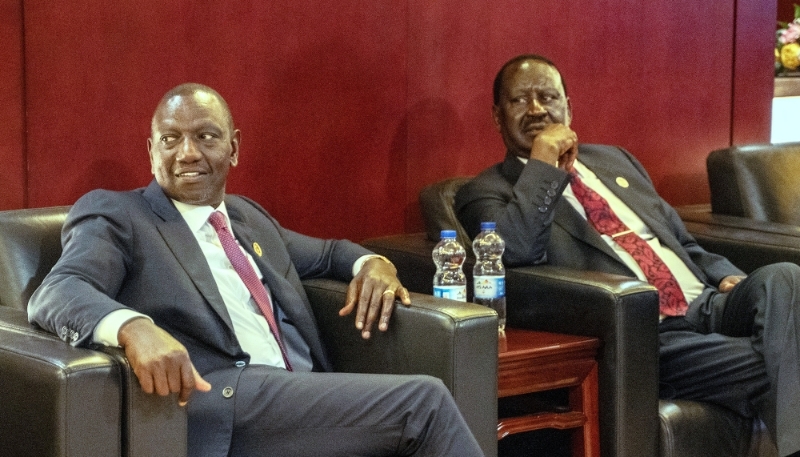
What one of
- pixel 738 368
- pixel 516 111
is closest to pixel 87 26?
pixel 516 111

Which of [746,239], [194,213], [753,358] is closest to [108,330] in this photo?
[194,213]

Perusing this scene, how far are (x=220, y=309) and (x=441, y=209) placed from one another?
109cm

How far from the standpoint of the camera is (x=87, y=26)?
2.94m

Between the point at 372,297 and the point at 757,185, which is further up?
the point at 757,185

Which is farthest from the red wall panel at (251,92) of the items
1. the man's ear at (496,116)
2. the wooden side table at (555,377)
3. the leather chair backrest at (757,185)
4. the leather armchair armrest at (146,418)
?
the leather chair backrest at (757,185)

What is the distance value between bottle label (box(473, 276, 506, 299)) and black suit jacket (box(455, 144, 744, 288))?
0.18 m

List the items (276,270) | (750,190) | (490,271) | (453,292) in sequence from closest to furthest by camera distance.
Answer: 1. (276,270)
2. (453,292)
3. (490,271)
4. (750,190)

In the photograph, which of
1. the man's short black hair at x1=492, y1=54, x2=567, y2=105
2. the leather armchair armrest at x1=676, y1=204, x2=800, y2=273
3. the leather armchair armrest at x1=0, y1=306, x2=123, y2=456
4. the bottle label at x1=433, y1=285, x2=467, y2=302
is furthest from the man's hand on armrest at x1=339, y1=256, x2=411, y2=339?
the leather armchair armrest at x1=676, y1=204, x2=800, y2=273

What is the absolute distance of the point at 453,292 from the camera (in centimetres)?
294

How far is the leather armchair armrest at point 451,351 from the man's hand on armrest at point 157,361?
1.92 ft

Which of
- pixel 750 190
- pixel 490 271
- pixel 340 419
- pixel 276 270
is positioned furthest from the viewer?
pixel 750 190

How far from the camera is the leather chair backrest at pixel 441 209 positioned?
3.41m

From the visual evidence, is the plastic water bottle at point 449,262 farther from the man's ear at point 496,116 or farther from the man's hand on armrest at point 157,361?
the man's hand on armrest at point 157,361

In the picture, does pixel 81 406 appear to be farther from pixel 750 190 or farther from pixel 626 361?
pixel 750 190
